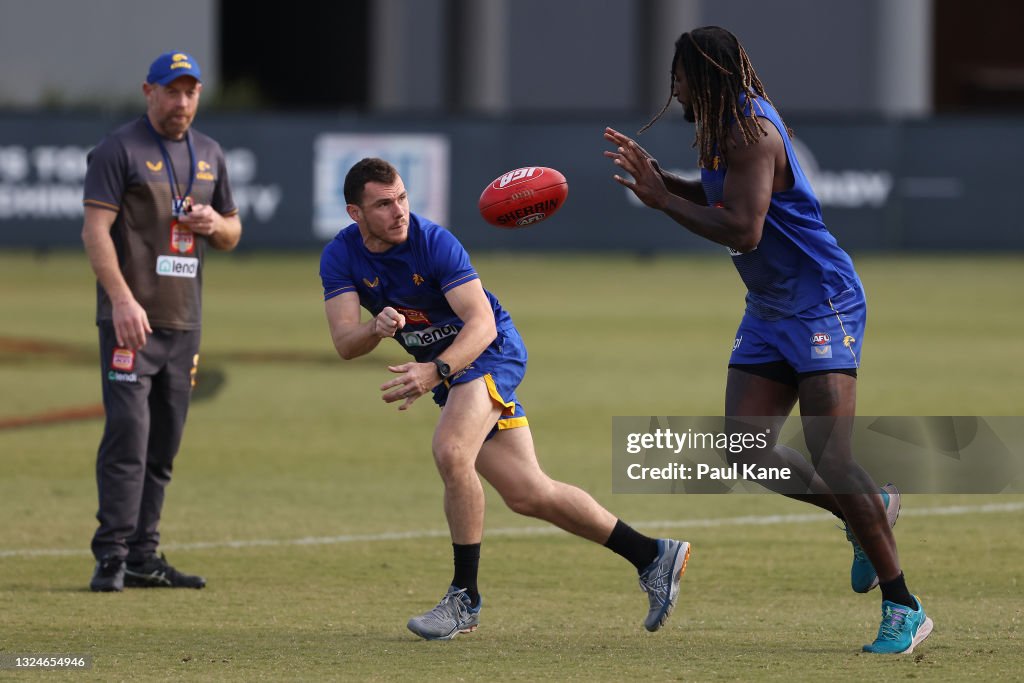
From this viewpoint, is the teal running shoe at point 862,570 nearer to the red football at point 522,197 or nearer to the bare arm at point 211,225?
the red football at point 522,197

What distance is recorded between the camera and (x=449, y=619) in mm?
7141

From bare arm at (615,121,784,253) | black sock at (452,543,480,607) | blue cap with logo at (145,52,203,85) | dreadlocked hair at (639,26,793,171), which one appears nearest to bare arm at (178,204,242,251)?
blue cap with logo at (145,52,203,85)

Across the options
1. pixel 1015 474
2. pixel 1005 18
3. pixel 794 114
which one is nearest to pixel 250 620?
→ pixel 1015 474

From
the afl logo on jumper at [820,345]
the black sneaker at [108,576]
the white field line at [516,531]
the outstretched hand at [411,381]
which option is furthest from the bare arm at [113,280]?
the afl logo on jumper at [820,345]

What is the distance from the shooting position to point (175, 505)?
10461 mm

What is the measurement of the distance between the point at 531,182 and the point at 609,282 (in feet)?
64.0

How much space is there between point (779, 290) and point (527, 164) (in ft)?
73.0

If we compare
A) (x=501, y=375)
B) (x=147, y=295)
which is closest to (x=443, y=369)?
(x=501, y=375)

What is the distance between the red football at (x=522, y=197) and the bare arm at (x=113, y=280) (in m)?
1.76

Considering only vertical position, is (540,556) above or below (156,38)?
below

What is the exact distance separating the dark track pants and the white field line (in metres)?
0.71

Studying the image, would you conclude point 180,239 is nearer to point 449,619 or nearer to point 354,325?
point 354,325

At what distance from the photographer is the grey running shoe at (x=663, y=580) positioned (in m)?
7.21

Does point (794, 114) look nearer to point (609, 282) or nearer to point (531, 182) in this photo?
point (609, 282)
